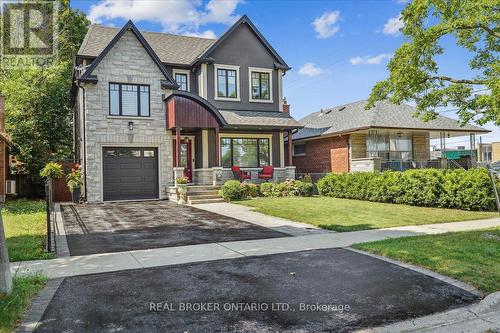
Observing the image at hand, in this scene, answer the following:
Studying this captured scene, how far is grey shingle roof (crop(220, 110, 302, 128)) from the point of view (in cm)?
2128

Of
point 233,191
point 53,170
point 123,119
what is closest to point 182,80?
point 123,119

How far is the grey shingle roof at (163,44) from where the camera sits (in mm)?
20719

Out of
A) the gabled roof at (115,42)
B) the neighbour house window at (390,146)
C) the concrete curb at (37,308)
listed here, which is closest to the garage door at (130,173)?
the gabled roof at (115,42)

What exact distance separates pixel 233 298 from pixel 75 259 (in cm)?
368

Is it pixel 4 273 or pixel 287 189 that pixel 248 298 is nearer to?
pixel 4 273

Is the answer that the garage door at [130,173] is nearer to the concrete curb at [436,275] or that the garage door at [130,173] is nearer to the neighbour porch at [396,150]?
the neighbour porch at [396,150]

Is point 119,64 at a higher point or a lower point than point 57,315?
higher

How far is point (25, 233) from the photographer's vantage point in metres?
9.79

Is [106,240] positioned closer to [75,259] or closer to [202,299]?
[75,259]

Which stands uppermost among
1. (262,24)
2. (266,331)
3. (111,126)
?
(262,24)

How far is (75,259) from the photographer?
7238 millimetres

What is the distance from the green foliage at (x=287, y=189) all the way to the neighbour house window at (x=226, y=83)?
5907mm

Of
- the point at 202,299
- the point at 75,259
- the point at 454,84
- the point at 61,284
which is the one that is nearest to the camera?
the point at 202,299

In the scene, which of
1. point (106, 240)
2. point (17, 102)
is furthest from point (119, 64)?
point (106, 240)
